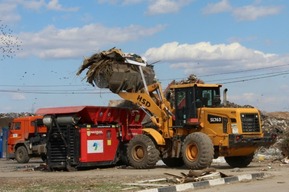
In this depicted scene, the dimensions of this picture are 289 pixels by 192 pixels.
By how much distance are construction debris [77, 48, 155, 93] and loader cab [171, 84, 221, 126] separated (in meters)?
1.91

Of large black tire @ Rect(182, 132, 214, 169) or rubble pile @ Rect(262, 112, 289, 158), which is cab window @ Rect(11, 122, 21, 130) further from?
large black tire @ Rect(182, 132, 214, 169)

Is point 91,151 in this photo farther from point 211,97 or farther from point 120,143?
point 211,97

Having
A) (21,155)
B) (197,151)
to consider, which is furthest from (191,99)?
(21,155)

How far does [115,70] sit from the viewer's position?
2219cm

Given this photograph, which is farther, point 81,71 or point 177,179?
point 81,71

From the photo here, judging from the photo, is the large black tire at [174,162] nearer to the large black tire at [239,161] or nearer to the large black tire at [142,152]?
the large black tire at [142,152]

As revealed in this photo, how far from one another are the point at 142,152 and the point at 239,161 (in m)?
3.89

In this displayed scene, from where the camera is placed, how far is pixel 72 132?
846 inches

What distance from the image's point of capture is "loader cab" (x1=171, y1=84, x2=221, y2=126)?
69.2 ft

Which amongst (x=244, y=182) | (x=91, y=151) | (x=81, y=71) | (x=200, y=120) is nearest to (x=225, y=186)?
(x=244, y=182)

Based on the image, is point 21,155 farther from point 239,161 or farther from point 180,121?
point 239,161

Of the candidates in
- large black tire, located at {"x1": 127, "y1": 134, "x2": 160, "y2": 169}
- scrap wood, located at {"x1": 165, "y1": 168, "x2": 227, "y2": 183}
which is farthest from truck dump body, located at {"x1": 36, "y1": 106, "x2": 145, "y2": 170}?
scrap wood, located at {"x1": 165, "y1": 168, "x2": 227, "y2": 183}

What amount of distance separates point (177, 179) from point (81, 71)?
27.9ft

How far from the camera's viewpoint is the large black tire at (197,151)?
19.7 m
